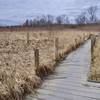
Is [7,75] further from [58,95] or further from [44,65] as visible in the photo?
[44,65]

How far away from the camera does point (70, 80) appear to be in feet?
32.4

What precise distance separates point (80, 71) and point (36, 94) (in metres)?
4.07

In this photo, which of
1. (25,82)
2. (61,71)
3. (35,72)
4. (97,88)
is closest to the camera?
(25,82)

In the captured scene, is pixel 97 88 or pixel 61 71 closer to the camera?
pixel 97 88

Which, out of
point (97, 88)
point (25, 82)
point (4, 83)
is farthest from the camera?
point (97, 88)

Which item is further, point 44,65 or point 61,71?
point 61,71

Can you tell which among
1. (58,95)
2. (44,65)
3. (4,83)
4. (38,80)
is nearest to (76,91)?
(58,95)

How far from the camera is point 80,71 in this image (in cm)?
1179

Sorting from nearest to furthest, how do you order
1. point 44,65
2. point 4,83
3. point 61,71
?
point 4,83 < point 44,65 < point 61,71

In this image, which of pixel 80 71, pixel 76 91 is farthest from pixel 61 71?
pixel 76 91

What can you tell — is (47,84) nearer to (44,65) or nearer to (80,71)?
(44,65)

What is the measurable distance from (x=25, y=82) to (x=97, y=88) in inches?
80.9

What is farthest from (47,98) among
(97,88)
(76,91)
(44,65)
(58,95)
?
(44,65)

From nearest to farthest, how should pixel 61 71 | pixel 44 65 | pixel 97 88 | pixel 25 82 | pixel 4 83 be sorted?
1. pixel 4 83
2. pixel 25 82
3. pixel 97 88
4. pixel 44 65
5. pixel 61 71
